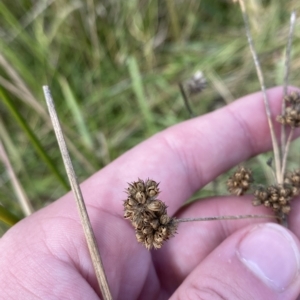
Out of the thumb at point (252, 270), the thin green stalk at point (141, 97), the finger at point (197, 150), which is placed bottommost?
the thumb at point (252, 270)

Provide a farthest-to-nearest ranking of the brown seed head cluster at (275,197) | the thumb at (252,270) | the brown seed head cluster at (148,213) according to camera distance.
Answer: the brown seed head cluster at (275,197), the thumb at (252,270), the brown seed head cluster at (148,213)

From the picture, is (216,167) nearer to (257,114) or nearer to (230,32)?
(257,114)

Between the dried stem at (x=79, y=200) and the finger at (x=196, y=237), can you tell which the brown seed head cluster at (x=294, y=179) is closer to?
the finger at (x=196, y=237)

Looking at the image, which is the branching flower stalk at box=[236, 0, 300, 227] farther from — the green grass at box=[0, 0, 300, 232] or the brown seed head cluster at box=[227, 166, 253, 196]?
the green grass at box=[0, 0, 300, 232]

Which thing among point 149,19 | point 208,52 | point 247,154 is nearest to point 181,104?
point 208,52

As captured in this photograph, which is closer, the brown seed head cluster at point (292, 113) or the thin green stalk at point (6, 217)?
the thin green stalk at point (6, 217)

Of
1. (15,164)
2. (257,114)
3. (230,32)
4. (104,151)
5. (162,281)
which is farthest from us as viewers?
(230,32)

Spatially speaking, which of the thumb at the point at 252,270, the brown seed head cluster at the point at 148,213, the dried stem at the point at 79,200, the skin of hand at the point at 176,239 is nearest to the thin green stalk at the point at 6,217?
the skin of hand at the point at 176,239

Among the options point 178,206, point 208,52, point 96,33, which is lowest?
point 178,206
